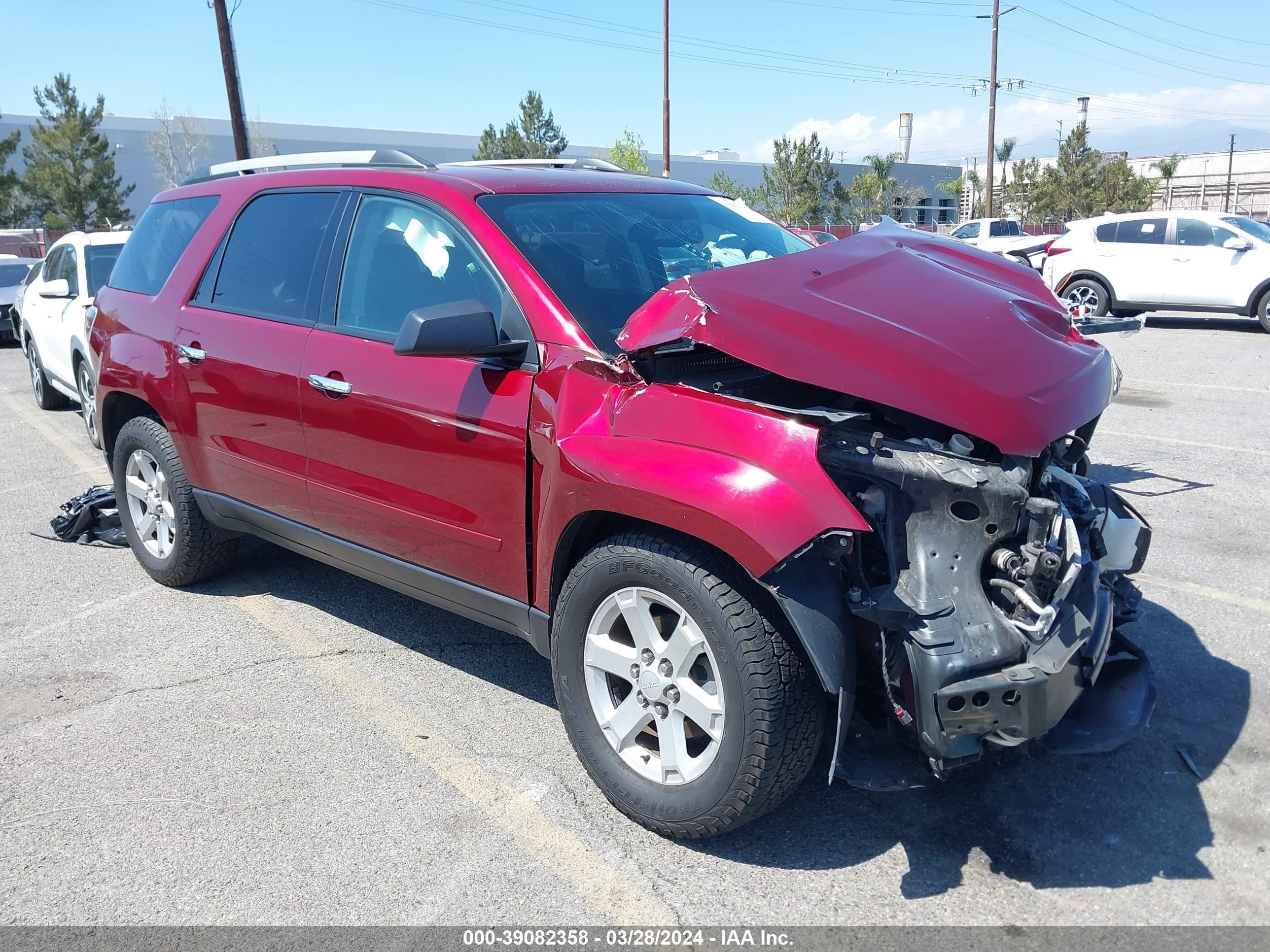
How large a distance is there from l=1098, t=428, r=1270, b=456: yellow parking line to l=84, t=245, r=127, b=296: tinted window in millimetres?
8549

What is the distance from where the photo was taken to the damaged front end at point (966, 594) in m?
2.43

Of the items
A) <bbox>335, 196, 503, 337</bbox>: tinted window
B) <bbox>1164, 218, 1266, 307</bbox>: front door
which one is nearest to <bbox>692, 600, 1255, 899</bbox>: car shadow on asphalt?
<bbox>335, 196, 503, 337</bbox>: tinted window

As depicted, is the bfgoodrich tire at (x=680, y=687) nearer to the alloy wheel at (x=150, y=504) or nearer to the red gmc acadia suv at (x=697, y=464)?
the red gmc acadia suv at (x=697, y=464)

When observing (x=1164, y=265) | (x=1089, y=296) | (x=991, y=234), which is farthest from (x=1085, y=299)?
(x=991, y=234)

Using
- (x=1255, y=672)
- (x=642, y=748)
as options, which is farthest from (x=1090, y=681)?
(x=1255, y=672)

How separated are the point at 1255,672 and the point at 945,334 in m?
2.07

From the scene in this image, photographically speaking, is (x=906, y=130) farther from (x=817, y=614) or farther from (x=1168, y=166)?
(x=817, y=614)

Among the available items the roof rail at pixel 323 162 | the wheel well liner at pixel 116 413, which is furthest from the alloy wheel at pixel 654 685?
the wheel well liner at pixel 116 413

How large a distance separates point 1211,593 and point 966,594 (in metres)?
2.67

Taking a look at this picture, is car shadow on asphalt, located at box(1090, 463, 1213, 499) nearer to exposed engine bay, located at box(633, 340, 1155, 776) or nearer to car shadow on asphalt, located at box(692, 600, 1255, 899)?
car shadow on asphalt, located at box(692, 600, 1255, 899)

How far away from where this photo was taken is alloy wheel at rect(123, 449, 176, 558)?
16.1 ft

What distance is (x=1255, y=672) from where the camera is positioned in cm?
376

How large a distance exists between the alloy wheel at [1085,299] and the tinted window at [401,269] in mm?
13590

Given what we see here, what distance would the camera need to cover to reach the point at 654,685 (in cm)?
283
